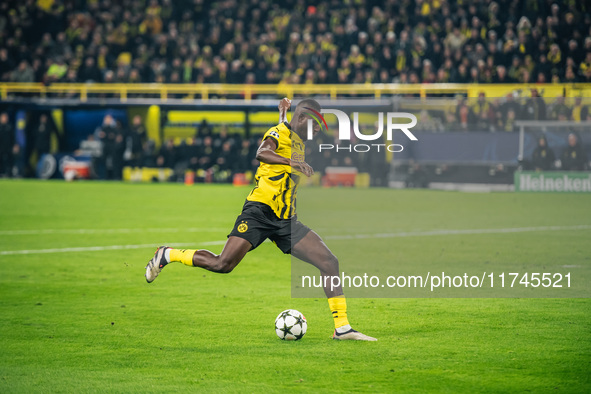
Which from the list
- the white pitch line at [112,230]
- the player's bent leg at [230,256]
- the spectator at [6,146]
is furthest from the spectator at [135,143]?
the player's bent leg at [230,256]

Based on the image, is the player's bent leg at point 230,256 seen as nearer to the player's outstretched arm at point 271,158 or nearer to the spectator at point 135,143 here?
the player's outstretched arm at point 271,158

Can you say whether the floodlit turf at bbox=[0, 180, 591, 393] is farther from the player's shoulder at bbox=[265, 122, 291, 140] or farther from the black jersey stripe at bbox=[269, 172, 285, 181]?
the player's shoulder at bbox=[265, 122, 291, 140]

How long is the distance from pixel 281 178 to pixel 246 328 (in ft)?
4.47

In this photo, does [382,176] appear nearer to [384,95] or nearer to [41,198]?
[384,95]

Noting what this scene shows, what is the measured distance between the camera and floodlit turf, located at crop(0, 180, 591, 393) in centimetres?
535

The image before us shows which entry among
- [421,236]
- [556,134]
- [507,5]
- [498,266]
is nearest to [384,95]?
[507,5]

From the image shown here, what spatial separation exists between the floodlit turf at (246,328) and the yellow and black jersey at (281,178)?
1.07 m

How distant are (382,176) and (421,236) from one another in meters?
10.0

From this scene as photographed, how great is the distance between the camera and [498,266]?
10531mm

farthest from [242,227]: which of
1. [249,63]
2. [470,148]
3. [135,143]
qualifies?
[249,63]

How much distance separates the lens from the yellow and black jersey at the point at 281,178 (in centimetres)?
658

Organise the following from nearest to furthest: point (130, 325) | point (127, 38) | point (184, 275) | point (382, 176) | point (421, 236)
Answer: point (130, 325) < point (184, 275) < point (421, 236) < point (382, 176) < point (127, 38)

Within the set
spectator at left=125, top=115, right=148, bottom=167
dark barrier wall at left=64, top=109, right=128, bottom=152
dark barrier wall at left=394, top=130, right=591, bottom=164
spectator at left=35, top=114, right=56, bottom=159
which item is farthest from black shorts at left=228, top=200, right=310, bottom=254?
dark barrier wall at left=64, top=109, right=128, bottom=152

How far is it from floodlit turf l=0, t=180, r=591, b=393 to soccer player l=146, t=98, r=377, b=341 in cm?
55
